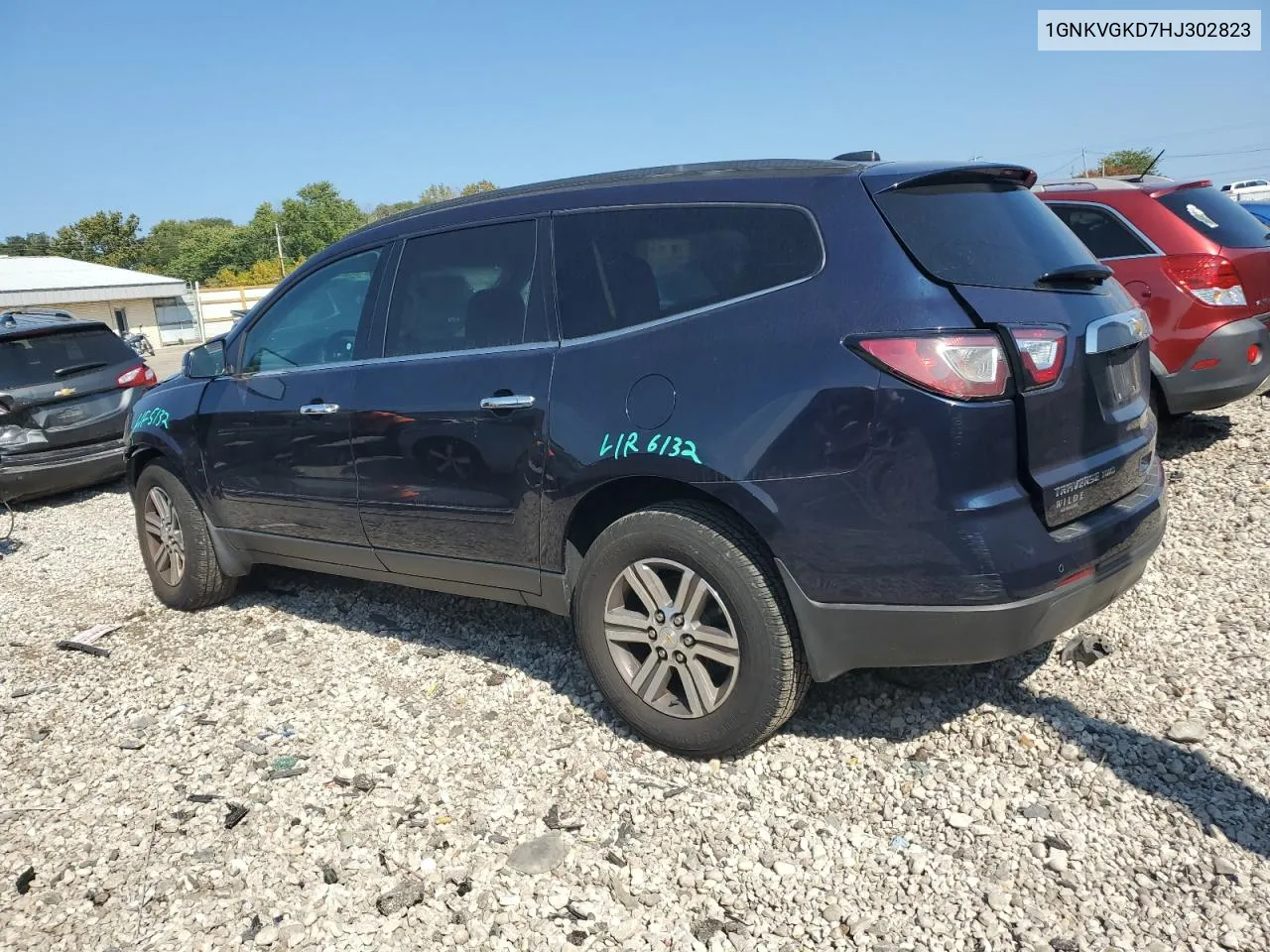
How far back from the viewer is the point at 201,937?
263 centimetres

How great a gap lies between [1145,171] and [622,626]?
608cm

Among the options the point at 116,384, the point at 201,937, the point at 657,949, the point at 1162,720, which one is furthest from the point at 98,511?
the point at 1162,720

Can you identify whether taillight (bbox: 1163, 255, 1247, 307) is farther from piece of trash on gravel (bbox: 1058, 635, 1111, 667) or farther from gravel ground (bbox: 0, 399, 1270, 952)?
piece of trash on gravel (bbox: 1058, 635, 1111, 667)

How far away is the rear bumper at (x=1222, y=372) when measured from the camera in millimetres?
5590

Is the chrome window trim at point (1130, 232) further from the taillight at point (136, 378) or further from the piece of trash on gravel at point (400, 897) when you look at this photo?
the taillight at point (136, 378)

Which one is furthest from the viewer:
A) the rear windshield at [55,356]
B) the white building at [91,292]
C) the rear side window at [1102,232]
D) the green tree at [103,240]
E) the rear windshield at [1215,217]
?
the green tree at [103,240]

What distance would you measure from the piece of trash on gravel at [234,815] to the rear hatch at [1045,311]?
2663 millimetres

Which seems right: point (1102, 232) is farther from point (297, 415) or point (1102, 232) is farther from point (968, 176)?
point (297, 415)

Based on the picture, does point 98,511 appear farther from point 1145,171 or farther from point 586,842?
point 1145,171

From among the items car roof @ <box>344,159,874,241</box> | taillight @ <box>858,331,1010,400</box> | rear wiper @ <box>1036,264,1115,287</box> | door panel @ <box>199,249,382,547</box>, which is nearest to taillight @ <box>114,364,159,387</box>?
door panel @ <box>199,249,382,547</box>

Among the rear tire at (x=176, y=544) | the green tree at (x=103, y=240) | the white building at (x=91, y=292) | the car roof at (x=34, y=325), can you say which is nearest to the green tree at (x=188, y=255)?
the green tree at (x=103, y=240)

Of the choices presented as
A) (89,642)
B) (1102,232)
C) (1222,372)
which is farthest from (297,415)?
(1222,372)

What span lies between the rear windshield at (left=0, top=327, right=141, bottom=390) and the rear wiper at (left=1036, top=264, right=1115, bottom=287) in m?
8.64

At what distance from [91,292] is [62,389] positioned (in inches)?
1997
